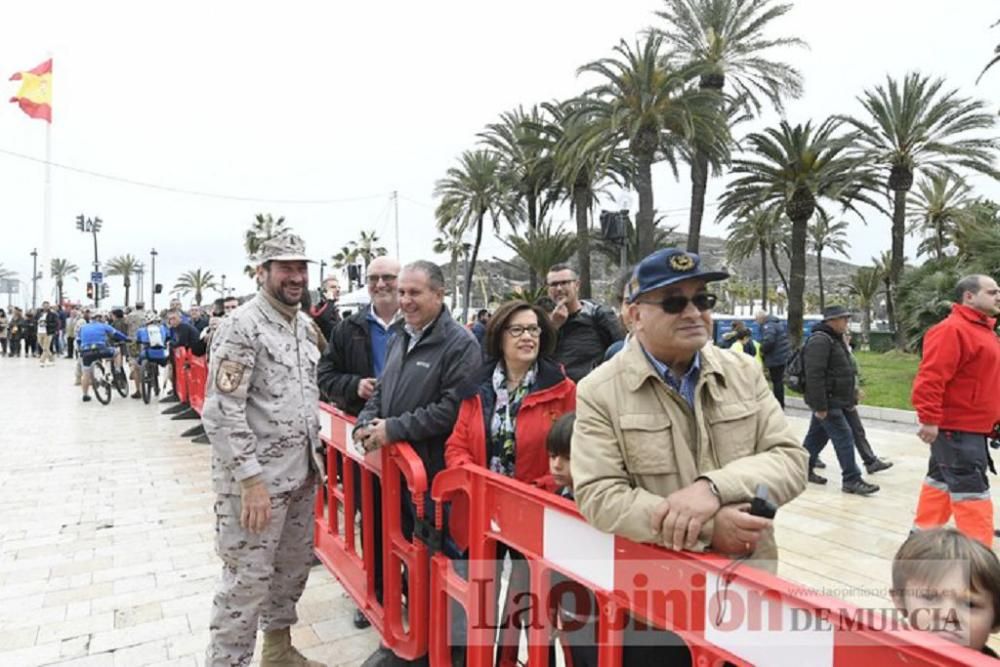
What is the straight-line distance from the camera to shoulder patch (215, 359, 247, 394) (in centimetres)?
256

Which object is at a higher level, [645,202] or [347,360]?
[645,202]

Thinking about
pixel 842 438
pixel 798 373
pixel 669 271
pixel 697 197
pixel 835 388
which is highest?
pixel 697 197

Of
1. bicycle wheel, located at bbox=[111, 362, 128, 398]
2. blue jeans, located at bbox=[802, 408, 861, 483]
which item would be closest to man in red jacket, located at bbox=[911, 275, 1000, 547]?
blue jeans, located at bbox=[802, 408, 861, 483]

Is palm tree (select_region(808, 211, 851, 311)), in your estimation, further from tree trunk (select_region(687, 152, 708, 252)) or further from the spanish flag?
the spanish flag

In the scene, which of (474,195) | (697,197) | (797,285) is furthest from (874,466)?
(474,195)

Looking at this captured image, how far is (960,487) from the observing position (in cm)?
375

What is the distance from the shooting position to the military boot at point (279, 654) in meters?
2.85

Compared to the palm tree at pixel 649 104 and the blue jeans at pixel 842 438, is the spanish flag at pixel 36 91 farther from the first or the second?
the blue jeans at pixel 842 438

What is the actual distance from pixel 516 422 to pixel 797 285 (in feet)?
70.2

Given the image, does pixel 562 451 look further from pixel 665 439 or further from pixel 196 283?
pixel 196 283

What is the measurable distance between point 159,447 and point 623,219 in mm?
7720

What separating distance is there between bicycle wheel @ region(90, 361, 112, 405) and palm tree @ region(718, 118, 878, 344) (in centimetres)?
1938

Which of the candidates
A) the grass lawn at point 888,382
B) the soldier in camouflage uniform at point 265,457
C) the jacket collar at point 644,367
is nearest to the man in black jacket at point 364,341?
the soldier in camouflage uniform at point 265,457

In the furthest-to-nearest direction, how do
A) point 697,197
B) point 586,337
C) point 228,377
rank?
1. point 697,197
2. point 586,337
3. point 228,377
